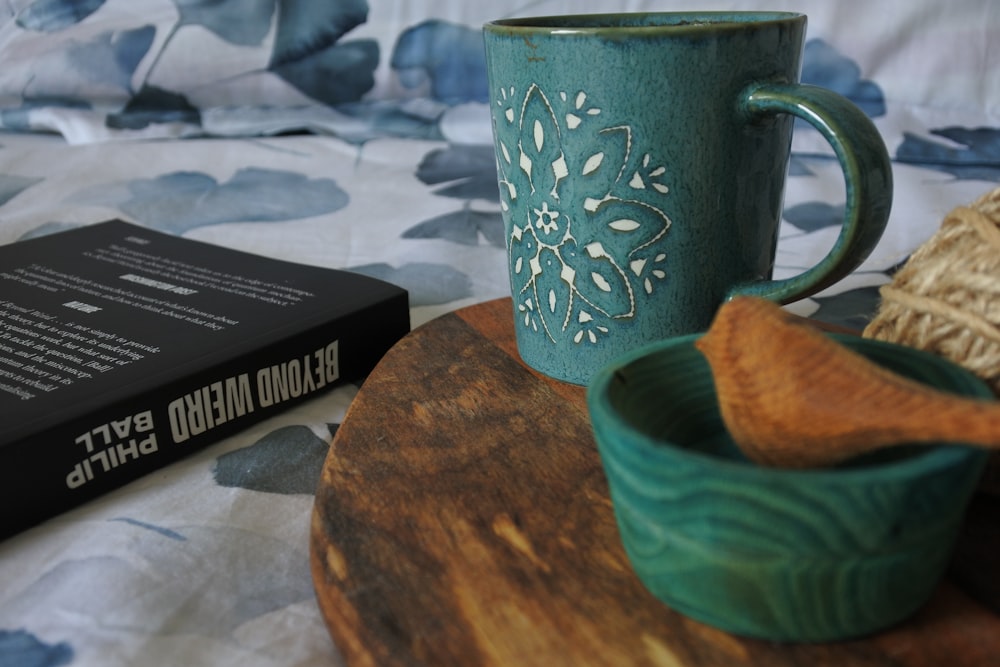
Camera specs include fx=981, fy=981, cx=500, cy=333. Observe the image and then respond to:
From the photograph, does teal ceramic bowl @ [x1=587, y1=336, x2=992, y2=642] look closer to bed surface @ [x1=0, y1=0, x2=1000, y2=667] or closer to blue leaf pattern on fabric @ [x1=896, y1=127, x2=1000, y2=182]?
bed surface @ [x1=0, y1=0, x2=1000, y2=667]

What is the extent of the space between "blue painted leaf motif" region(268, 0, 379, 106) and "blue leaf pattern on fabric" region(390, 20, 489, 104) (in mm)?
32

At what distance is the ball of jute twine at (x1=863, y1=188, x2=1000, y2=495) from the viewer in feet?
0.97

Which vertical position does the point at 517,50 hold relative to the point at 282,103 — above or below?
above

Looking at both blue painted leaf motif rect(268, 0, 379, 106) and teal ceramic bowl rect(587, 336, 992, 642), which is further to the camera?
blue painted leaf motif rect(268, 0, 379, 106)

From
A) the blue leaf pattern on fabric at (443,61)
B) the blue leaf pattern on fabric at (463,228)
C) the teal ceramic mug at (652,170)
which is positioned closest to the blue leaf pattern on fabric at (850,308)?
the teal ceramic mug at (652,170)

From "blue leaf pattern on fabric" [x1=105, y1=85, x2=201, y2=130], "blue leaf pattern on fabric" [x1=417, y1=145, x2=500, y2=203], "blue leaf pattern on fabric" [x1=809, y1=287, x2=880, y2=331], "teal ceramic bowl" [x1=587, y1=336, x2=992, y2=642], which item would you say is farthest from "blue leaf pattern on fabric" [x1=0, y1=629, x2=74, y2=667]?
"blue leaf pattern on fabric" [x1=105, y1=85, x2=201, y2=130]

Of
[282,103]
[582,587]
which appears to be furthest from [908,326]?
[282,103]

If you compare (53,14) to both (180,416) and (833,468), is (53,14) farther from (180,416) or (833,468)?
(833,468)

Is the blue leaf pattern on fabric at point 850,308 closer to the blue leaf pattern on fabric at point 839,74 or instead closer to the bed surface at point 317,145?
the bed surface at point 317,145

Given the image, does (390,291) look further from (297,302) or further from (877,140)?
(877,140)

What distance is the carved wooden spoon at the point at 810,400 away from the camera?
0.24 metres

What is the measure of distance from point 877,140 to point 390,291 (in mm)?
226

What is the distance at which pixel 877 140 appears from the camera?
1.18 ft

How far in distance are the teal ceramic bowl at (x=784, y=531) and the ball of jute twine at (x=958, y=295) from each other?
0.08ft
